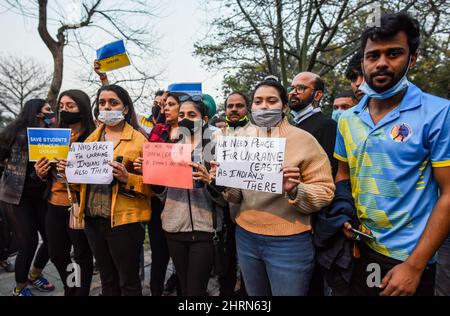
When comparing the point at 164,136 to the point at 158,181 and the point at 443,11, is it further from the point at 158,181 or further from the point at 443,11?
the point at 443,11

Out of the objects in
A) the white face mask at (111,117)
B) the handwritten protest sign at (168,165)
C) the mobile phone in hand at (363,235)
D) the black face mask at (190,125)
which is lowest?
the mobile phone in hand at (363,235)

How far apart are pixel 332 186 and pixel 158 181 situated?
1332mm

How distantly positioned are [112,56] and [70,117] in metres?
1.22

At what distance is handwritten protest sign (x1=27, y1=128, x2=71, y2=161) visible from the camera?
8.42 feet

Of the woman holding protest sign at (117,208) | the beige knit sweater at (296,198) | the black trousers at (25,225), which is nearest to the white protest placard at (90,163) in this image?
the woman holding protest sign at (117,208)

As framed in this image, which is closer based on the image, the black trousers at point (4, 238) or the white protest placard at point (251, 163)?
the white protest placard at point (251, 163)

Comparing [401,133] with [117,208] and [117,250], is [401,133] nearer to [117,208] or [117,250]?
[117,208]

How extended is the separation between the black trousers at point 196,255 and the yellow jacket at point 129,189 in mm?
399

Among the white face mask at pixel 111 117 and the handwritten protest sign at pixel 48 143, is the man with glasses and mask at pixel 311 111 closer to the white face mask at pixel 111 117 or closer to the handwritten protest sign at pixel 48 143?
the white face mask at pixel 111 117

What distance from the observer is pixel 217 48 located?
10.0 m

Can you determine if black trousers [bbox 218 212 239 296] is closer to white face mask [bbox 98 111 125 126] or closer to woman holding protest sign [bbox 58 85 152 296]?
woman holding protest sign [bbox 58 85 152 296]

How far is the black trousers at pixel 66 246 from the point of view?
2725mm

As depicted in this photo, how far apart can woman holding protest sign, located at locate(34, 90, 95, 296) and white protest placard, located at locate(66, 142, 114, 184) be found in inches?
13.8

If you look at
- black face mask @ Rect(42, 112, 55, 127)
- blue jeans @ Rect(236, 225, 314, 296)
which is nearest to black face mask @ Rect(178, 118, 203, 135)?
blue jeans @ Rect(236, 225, 314, 296)
